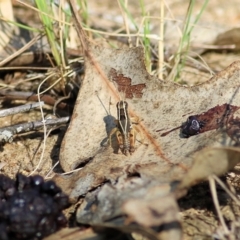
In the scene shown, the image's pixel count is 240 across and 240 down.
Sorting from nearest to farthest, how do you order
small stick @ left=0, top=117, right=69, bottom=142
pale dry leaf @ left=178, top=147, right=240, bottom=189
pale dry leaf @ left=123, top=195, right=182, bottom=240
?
pale dry leaf @ left=123, top=195, right=182, bottom=240 → pale dry leaf @ left=178, top=147, right=240, bottom=189 → small stick @ left=0, top=117, right=69, bottom=142

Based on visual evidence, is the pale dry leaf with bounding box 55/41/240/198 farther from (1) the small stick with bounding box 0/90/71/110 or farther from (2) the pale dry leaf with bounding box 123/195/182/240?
(1) the small stick with bounding box 0/90/71/110

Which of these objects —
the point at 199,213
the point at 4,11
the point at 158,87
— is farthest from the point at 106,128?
the point at 4,11

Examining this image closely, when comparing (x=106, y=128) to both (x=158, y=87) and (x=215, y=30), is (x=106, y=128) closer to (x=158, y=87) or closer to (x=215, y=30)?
(x=158, y=87)

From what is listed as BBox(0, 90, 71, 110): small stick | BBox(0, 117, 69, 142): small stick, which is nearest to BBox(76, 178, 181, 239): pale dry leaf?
BBox(0, 117, 69, 142): small stick

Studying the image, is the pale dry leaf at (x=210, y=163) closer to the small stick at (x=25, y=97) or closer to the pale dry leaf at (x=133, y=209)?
the pale dry leaf at (x=133, y=209)

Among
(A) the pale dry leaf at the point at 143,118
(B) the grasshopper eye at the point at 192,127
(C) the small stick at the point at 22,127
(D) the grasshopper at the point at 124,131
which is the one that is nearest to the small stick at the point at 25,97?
(C) the small stick at the point at 22,127

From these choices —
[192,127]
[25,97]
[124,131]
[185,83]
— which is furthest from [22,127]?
[185,83]

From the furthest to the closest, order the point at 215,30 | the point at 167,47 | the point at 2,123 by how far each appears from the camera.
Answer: the point at 215,30
the point at 167,47
the point at 2,123
